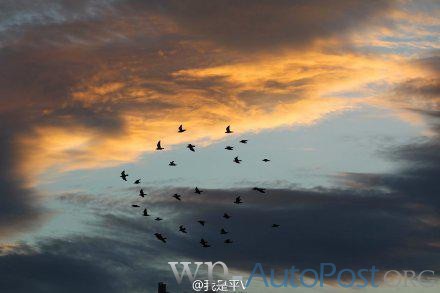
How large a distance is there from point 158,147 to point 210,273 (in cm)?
3144

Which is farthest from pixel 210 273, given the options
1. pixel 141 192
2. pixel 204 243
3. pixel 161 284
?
pixel 141 192

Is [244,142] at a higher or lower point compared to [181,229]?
higher

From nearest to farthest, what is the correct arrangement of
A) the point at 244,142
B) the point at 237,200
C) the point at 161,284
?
the point at 244,142 → the point at 237,200 → the point at 161,284

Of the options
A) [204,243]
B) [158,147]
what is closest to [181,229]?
[204,243]

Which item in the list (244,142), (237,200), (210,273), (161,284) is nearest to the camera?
(244,142)

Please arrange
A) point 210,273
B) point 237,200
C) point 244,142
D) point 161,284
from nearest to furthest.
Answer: point 244,142 → point 237,200 → point 161,284 → point 210,273

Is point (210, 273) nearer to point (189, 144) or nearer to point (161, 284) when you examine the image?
point (161, 284)

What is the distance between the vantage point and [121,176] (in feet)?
274

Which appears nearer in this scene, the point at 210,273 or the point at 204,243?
the point at 204,243

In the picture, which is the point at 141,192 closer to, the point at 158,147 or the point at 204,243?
the point at 158,147

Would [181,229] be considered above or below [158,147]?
below

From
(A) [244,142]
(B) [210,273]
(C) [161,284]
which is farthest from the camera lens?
(B) [210,273]

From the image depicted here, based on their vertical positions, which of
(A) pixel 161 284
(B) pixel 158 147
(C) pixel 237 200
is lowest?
(A) pixel 161 284

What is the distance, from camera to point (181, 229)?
293ft
